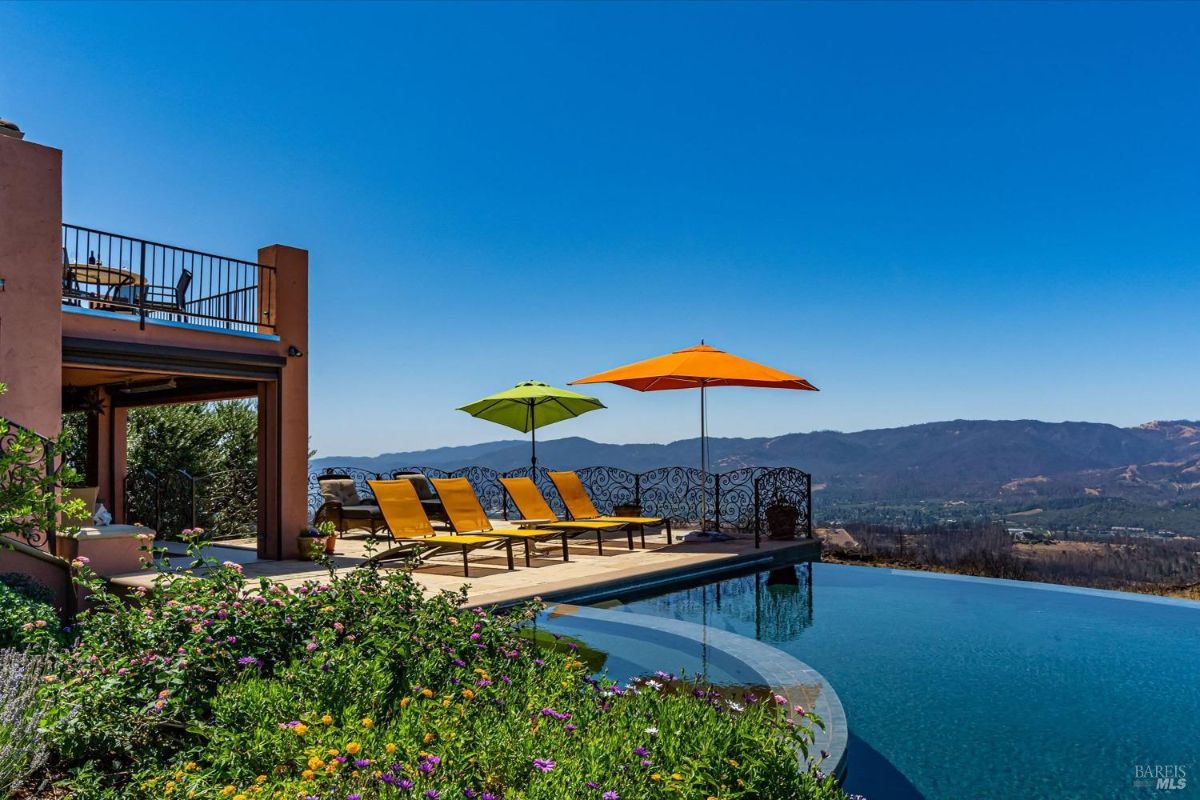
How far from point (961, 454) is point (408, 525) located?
176 feet

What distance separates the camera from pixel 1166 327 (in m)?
23.9

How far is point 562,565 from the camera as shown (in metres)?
9.88

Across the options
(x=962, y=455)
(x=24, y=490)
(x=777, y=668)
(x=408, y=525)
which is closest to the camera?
(x=777, y=668)

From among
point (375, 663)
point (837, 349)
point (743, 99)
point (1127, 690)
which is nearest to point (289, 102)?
point (743, 99)

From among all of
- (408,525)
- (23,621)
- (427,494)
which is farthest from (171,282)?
(23,621)

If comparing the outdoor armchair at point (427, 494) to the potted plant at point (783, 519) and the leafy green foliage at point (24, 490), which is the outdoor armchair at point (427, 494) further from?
the leafy green foliage at point (24, 490)

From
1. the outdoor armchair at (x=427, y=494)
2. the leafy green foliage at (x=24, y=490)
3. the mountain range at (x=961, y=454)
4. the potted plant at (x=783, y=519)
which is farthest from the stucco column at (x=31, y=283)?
the mountain range at (x=961, y=454)

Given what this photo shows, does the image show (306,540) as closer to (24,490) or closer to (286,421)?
(286,421)

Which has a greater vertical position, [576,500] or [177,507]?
[576,500]

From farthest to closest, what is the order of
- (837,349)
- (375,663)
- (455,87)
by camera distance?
(837,349) < (455,87) < (375,663)

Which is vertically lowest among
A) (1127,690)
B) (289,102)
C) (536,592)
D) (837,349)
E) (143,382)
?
(1127,690)

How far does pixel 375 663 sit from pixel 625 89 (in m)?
14.1

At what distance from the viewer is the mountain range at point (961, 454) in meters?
45.2

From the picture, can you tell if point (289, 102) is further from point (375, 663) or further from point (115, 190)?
point (375, 663)
